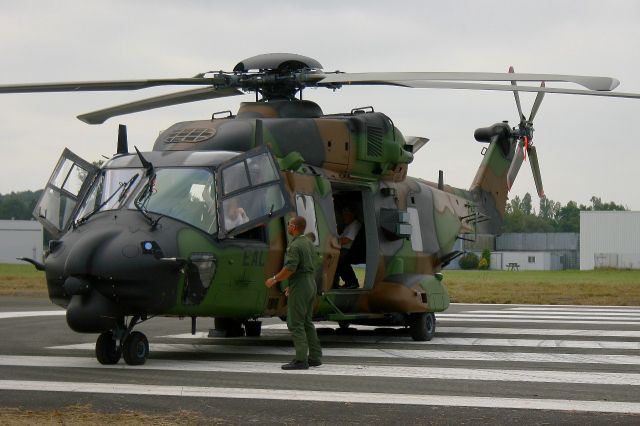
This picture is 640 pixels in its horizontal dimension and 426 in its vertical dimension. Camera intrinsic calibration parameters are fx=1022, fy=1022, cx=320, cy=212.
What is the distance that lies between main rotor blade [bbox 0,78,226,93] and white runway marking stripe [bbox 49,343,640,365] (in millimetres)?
3361

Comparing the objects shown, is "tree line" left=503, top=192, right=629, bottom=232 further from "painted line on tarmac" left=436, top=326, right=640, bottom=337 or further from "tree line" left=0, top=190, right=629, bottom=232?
"painted line on tarmac" left=436, top=326, right=640, bottom=337

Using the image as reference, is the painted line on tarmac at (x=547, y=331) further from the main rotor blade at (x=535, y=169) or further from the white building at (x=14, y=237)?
the white building at (x=14, y=237)

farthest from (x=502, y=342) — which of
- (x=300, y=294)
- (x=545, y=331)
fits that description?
(x=300, y=294)

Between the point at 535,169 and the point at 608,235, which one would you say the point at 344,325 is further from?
the point at 608,235

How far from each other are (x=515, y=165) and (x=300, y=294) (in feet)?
29.0

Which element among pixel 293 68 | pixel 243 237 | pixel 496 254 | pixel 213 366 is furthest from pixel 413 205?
pixel 496 254

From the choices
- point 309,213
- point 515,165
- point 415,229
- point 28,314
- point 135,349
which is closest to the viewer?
point 135,349

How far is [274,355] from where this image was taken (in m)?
12.4

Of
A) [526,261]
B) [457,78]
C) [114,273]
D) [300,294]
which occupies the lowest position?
[526,261]

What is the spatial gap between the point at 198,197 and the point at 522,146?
29.3ft

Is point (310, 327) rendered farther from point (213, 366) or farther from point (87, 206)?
point (87, 206)

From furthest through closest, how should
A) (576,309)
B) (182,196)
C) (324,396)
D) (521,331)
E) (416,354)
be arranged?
1. (576,309)
2. (521,331)
3. (416,354)
4. (182,196)
5. (324,396)

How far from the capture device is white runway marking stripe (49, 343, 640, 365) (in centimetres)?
1204

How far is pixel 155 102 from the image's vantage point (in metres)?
14.5
